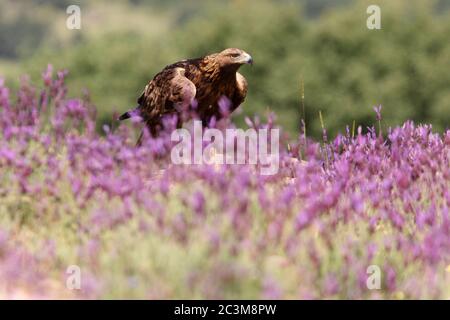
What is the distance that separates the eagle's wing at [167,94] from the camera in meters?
8.41

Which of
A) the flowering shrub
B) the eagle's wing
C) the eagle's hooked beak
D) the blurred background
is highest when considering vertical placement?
the blurred background

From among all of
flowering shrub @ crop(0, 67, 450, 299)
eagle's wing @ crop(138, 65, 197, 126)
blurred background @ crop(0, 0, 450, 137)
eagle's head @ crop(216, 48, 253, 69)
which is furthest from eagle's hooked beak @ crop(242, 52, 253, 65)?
blurred background @ crop(0, 0, 450, 137)

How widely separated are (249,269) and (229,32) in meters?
37.5

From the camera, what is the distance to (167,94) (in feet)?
28.2

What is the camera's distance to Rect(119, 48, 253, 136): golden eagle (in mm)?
8734

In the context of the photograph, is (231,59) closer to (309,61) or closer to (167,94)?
(167,94)

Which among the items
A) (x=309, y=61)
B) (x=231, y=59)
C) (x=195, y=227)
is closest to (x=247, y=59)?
(x=231, y=59)

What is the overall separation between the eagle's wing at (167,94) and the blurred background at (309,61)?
25.1 metres

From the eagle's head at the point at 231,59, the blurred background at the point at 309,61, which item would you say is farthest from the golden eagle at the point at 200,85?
the blurred background at the point at 309,61

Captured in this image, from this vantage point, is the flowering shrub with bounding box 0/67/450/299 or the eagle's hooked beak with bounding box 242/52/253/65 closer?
the flowering shrub with bounding box 0/67/450/299

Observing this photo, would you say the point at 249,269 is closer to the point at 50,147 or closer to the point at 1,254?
the point at 1,254

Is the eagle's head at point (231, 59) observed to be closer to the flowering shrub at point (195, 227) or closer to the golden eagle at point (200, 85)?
the golden eagle at point (200, 85)

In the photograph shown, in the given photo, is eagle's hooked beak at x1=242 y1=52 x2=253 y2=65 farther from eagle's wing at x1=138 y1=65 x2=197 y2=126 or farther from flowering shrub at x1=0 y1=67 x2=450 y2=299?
flowering shrub at x1=0 y1=67 x2=450 y2=299

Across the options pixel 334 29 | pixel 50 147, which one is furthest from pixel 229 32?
pixel 50 147
